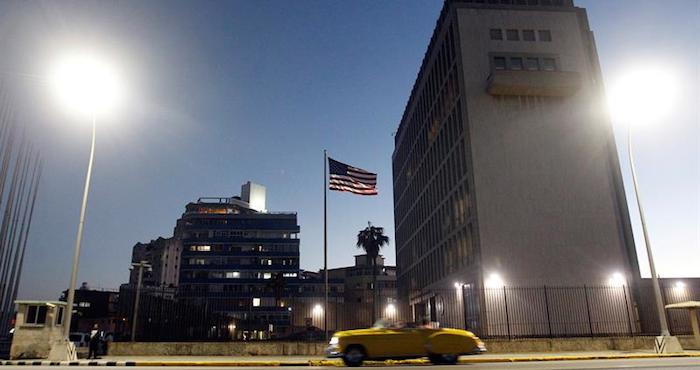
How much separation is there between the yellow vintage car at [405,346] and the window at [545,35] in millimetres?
36843

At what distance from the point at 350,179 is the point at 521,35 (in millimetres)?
25658

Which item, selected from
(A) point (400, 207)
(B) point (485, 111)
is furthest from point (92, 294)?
(B) point (485, 111)

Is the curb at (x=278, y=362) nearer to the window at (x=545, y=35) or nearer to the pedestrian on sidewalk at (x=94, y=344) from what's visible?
the pedestrian on sidewalk at (x=94, y=344)

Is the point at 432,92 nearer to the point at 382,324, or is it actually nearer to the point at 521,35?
the point at 521,35

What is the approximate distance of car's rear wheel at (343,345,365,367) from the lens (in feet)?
52.2

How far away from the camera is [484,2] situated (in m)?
46.8

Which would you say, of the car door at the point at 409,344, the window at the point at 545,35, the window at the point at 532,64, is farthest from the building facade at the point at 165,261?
the car door at the point at 409,344

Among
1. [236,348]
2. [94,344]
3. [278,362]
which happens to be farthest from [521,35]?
[94,344]

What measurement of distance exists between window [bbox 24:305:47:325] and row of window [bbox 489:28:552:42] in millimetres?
41005

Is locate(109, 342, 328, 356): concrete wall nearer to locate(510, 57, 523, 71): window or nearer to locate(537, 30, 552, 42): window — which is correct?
locate(510, 57, 523, 71): window

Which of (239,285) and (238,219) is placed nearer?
(239,285)

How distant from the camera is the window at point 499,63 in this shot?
43.8 metres

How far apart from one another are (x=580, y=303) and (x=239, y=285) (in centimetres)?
8426

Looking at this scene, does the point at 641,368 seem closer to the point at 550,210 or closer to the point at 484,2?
the point at 550,210
